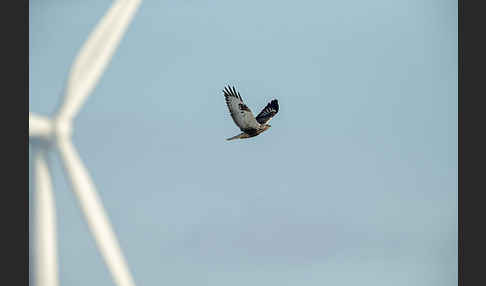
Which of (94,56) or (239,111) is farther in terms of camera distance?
(94,56)

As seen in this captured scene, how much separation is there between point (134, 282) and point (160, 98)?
291cm

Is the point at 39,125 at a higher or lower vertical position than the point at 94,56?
lower

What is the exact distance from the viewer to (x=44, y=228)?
1912 cm

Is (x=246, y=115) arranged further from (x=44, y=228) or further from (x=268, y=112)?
(x=44, y=228)

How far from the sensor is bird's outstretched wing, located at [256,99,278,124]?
1645cm

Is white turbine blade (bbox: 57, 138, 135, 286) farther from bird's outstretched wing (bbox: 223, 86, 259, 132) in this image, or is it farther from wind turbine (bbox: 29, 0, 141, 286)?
bird's outstretched wing (bbox: 223, 86, 259, 132)

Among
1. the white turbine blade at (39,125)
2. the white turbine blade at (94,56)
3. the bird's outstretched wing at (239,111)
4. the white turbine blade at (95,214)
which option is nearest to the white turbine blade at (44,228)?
the white turbine blade at (39,125)

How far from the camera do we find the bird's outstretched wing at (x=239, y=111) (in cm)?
1603

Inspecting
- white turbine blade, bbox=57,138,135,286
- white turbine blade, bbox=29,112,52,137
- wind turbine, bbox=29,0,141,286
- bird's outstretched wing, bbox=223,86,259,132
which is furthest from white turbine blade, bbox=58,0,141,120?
bird's outstretched wing, bbox=223,86,259,132

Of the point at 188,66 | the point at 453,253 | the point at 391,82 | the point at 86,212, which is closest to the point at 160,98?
the point at 188,66

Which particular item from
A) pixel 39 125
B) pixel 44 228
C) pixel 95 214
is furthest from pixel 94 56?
pixel 44 228

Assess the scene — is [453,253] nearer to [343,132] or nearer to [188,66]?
[343,132]

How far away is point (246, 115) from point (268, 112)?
608 millimetres

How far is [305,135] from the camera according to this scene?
1714cm
